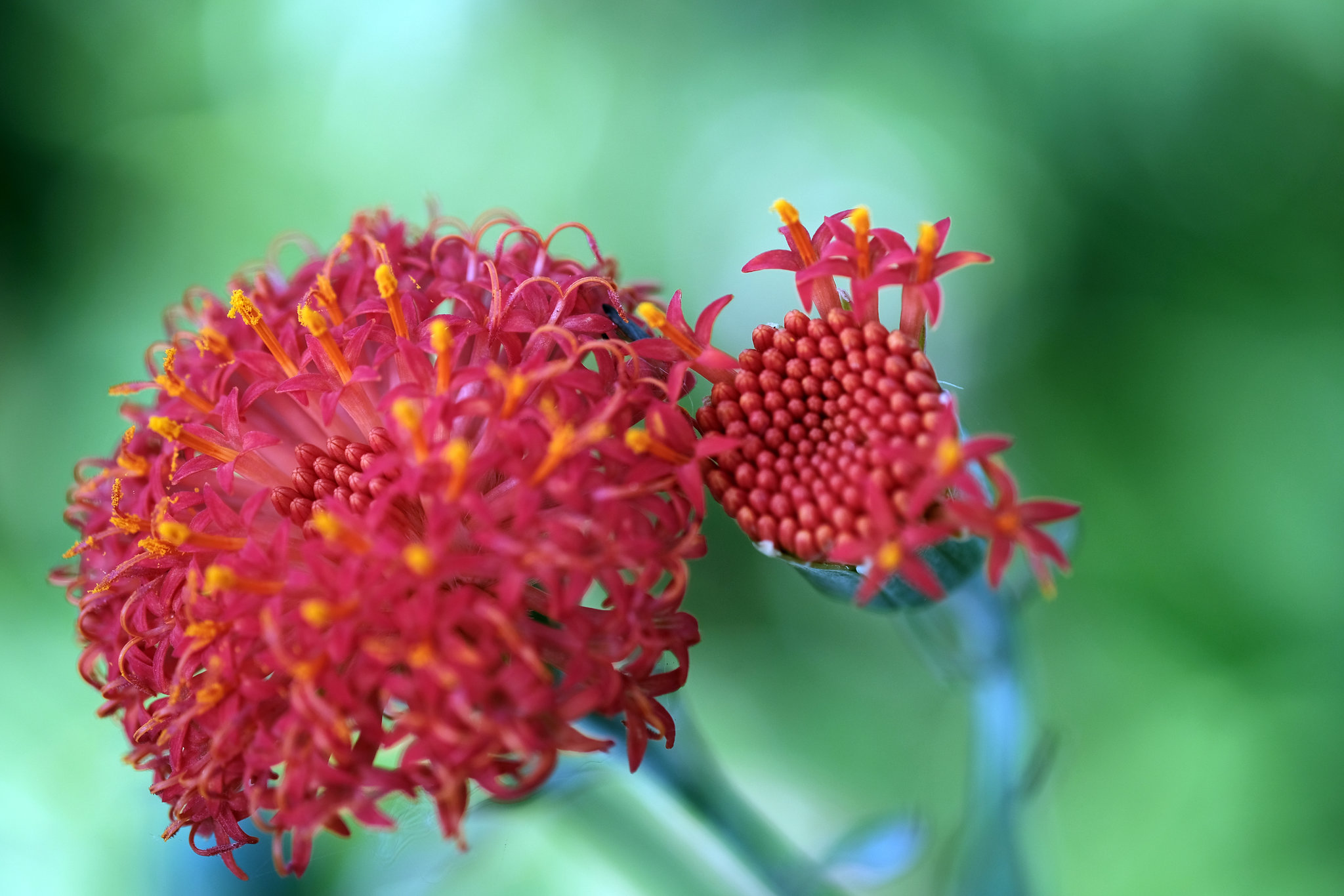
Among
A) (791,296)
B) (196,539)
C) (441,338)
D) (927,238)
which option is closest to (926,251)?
(927,238)

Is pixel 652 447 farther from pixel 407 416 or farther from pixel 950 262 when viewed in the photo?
pixel 950 262

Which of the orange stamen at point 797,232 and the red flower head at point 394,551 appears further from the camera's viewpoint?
the orange stamen at point 797,232

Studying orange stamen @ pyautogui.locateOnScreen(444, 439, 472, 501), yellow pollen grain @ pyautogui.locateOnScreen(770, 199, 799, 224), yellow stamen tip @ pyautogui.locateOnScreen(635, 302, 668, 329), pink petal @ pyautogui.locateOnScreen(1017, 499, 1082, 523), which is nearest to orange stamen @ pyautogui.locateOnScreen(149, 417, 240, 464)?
orange stamen @ pyautogui.locateOnScreen(444, 439, 472, 501)

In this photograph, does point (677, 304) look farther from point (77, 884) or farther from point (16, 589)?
point (16, 589)

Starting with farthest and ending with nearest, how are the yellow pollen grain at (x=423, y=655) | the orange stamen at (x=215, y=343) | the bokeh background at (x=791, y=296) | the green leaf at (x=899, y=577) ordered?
the bokeh background at (x=791, y=296) < the orange stamen at (x=215, y=343) < the green leaf at (x=899, y=577) < the yellow pollen grain at (x=423, y=655)

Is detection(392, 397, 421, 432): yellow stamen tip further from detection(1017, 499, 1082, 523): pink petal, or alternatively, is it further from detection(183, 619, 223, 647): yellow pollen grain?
detection(1017, 499, 1082, 523): pink petal

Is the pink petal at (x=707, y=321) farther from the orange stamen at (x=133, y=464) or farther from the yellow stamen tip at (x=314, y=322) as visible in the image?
the orange stamen at (x=133, y=464)

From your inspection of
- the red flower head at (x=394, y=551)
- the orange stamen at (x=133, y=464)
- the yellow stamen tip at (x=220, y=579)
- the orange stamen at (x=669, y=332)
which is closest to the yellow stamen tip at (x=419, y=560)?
the red flower head at (x=394, y=551)
